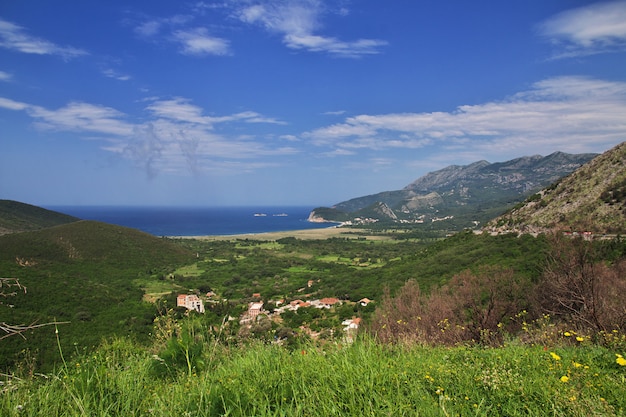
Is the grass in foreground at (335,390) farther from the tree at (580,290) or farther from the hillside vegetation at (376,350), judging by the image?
the tree at (580,290)

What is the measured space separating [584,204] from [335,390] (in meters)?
37.4

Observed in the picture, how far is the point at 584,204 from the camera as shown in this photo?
30.2 meters

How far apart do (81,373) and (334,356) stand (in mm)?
2253

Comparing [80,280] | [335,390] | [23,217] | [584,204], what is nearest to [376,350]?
[335,390]

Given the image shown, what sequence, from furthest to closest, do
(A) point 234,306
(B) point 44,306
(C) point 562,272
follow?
(A) point 234,306 < (B) point 44,306 < (C) point 562,272

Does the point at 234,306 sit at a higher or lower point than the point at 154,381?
lower

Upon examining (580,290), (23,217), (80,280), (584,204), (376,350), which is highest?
(23,217)

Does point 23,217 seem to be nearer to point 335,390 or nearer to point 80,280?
point 80,280

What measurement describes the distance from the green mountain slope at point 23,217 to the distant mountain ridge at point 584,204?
10413 cm

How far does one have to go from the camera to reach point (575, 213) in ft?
97.9

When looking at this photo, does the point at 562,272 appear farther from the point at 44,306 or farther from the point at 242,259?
the point at 242,259

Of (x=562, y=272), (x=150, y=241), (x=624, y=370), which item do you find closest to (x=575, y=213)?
(x=562, y=272)

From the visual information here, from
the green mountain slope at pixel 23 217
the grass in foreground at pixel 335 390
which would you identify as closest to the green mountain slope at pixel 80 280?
the grass in foreground at pixel 335 390

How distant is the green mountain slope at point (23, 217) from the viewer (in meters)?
83.1
